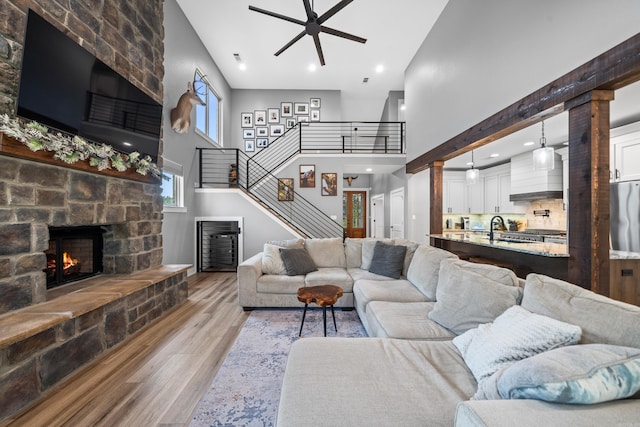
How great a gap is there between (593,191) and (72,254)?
4.86m

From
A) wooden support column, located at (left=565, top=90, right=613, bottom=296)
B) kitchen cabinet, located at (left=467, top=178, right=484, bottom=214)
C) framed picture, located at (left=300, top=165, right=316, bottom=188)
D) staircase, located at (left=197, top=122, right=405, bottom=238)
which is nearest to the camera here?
wooden support column, located at (left=565, top=90, right=613, bottom=296)

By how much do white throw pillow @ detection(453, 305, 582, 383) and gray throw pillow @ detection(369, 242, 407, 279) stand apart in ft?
6.52

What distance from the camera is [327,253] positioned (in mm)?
4148

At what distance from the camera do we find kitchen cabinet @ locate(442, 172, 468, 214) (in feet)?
22.8

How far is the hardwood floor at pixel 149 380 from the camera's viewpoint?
1639 mm

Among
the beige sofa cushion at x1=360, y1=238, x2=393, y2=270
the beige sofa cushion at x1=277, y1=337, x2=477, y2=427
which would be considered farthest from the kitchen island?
the beige sofa cushion at x1=277, y1=337, x2=477, y2=427

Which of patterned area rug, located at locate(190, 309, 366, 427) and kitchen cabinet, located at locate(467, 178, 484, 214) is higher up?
kitchen cabinet, located at locate(467, 178, 484, 214)

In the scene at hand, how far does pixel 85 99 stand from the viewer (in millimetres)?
2400

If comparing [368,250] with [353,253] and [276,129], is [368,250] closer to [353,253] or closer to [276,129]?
[353,253]

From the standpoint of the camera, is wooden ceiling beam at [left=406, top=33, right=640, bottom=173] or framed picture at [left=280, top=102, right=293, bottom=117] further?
framed picture at [left=280, top=102, right=293, bottom=117]

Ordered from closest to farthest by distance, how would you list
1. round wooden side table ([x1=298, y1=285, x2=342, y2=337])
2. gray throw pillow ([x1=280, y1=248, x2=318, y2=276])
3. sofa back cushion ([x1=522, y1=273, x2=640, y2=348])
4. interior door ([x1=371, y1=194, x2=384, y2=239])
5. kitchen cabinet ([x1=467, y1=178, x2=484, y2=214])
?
sofa back cushion ([x1=522, y1=273, x2=640, y2=348]), round wooden side table ([x1=298, y1=285, x2=342, y2=337]), gray throw pillow ([x1=280, y1=248, x2=318, y2=276]), kitchen cabinet ([x1=467, y1=178, x2=484, y2=214]), interior door ([x1=371, y1=194, x2=384, y2=239])

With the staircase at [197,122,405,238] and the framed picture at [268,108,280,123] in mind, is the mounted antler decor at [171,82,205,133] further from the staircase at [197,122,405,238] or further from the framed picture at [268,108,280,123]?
the framed picture at [268,108,280,123]

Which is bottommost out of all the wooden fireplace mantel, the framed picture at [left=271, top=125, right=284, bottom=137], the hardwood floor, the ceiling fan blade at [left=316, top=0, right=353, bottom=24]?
the hardwood floor

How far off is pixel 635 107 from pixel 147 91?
6025 mm
